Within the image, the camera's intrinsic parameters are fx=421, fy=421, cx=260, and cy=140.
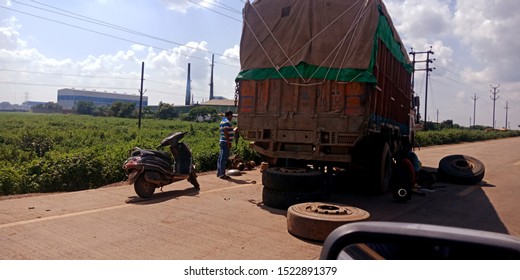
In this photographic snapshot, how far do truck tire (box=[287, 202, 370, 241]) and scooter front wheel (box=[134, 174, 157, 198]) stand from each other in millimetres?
3113

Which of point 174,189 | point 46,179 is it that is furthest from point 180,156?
point 46,179

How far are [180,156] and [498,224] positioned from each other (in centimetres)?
592

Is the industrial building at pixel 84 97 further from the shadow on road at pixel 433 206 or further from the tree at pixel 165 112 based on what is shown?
the shadow on road at pixel 433 206

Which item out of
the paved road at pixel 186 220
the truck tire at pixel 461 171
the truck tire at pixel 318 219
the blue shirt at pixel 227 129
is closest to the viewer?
the paved road at pixel 186 220

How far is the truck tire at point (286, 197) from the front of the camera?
7004mm

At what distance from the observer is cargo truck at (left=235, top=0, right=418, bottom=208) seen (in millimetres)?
7234

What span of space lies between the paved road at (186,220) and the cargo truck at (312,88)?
0.90 meters

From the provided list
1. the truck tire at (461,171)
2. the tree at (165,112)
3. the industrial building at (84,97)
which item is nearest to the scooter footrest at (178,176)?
the truck tire at (461,171)

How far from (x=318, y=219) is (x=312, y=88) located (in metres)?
2.97

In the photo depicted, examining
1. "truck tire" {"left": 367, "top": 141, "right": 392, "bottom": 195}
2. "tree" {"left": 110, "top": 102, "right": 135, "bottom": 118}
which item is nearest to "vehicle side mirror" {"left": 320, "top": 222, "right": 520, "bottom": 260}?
"truck tire" {"left": 367, "top": 141, "right": 392, "bottom": 195}

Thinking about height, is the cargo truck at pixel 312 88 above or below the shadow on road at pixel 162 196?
above

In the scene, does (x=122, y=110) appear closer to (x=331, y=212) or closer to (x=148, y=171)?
(x=148, y=171)

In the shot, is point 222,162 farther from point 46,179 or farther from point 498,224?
point 498,224

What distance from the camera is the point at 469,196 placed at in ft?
31.6
